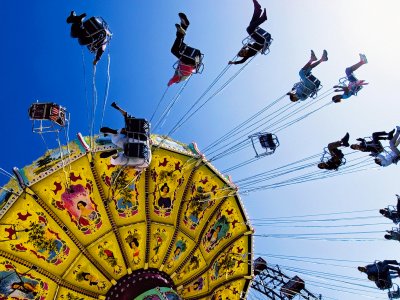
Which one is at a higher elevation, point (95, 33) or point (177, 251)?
point (95, 33)

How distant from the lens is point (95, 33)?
1148cm

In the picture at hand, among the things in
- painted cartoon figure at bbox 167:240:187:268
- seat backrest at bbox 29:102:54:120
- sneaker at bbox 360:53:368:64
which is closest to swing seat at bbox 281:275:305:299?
painted cartoon figure at bbox 167:240:187:268

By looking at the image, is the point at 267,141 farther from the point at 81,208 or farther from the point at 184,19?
the point at 81,208

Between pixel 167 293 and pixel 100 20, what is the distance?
6865mm

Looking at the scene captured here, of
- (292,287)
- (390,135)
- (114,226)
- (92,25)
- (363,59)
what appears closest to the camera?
(92,25)

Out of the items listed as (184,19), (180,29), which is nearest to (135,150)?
(180,29)

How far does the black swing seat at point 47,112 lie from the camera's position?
11.3 metres

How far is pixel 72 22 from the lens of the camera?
11.3 meters

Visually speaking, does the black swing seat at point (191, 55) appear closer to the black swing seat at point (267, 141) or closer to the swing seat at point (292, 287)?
the black swing seat at point (267, 141)

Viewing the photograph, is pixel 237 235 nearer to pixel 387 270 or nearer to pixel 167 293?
pixel 167 293

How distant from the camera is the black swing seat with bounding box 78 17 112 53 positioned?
11.5 metres

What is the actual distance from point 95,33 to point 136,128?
2536mm

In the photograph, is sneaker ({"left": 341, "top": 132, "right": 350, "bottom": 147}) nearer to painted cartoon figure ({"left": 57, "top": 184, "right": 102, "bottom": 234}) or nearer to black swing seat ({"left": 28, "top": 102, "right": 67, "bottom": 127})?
painted cartoon figure ({"left": 57, "top": 184, "right": 102, "bottom": 234})

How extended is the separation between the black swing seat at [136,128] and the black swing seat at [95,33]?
A: 206 cm
